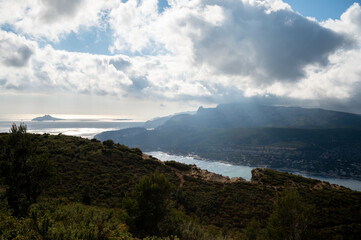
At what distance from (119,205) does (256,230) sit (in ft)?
55.8

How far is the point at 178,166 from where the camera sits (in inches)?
1965

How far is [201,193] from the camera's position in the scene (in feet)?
109

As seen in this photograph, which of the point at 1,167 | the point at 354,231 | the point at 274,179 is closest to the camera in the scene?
the point at 1,167

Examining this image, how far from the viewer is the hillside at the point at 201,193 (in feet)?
77.7

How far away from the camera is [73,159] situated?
36000mm

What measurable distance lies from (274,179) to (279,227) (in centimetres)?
3082

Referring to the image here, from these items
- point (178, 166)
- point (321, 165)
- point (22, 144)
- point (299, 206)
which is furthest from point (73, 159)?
point (321, 165)

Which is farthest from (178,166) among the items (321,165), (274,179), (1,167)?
(321,165)

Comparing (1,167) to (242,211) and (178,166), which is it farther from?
(178,166)

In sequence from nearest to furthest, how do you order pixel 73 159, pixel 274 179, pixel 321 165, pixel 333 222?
pixel 333 222 → pixel 73 159 → pixel 274 179 → pixel 321 165

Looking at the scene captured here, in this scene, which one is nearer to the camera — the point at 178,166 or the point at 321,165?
the point at 178,166

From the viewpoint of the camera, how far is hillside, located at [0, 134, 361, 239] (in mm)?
23672

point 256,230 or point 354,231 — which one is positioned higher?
point 256,230

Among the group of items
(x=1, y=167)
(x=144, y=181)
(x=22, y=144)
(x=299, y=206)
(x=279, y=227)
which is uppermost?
(x=22, y=144)
